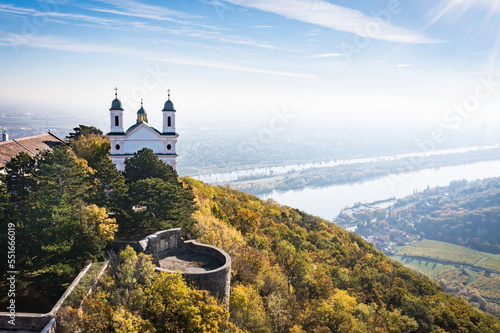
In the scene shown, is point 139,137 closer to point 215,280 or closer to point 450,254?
point 215,280

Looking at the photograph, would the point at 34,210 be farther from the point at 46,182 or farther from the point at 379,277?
the point at 379,277

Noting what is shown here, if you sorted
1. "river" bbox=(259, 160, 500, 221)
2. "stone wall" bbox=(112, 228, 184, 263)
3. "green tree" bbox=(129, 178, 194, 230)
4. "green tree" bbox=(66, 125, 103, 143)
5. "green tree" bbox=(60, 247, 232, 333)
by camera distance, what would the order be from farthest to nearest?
1. "river" bbox=(259, 160, 500, 221)
2. "green tree" bbox=(66, 125, 103, 143)
3. "green tree" bbox=(129, 178, 194, 230)
4. "stone wall" bbox=(112, 228, 184, 263)
5. "green tree" bbox=(60, 247, 232, 333)

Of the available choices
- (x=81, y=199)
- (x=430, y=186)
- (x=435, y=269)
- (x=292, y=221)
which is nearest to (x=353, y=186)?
(x=430, y=186)

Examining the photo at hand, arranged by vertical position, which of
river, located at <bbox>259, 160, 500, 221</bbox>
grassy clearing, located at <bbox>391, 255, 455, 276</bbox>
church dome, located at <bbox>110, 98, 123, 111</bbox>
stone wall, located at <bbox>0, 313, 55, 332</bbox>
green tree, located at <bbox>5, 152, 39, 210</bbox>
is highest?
church dome, located at <bbox>110, 98, 123, 111</bbox>

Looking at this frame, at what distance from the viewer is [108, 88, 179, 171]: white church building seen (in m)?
33.4

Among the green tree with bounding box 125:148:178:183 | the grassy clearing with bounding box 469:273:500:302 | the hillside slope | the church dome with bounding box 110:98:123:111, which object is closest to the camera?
the hillside slope

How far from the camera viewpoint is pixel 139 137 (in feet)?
112

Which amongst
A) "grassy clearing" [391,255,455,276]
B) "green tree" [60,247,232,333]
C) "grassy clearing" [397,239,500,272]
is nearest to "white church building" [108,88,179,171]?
"green tree" [60,247,232,333]

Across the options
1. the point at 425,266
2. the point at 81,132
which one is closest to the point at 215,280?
the point at 81,132

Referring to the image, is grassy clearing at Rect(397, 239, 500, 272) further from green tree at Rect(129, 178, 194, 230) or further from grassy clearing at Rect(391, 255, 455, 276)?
green tree at Rect(129, 178, 194, 230)

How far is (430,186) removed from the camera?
166 metres

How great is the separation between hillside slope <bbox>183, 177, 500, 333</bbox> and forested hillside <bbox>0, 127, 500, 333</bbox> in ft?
0.28

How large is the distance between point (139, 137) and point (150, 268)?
23.4 metres

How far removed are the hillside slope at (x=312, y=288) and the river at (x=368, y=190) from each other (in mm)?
78068
